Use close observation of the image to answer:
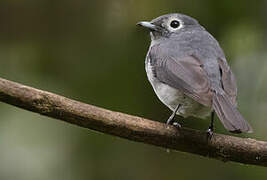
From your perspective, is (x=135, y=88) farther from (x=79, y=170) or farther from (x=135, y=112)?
(x=79, y=170)

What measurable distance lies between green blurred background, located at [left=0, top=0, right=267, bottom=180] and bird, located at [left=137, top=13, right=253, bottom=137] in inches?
30.8

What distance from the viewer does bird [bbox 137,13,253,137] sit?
14.3 feet

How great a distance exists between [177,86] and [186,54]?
475mm

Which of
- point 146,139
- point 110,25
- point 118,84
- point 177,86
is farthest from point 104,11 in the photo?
point 146,139

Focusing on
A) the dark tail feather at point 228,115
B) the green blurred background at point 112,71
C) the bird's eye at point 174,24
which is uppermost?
the bird's eye at point 174,24

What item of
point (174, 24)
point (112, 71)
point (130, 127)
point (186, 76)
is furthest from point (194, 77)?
point (112, 71)

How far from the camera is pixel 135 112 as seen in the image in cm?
611

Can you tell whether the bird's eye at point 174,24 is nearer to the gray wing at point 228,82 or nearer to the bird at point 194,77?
the bird at point 194,77

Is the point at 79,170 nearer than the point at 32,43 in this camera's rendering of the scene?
Yes

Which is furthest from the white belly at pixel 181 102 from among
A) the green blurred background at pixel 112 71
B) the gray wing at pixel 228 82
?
the green blurred background at pixel 112 71

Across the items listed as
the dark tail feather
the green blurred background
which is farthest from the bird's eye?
the dark tail feather

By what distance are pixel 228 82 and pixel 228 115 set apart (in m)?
0.57

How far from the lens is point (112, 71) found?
20.8ft

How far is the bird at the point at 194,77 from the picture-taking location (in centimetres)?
436
